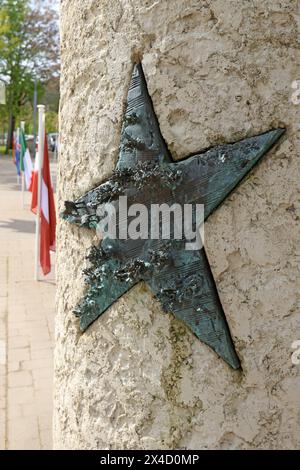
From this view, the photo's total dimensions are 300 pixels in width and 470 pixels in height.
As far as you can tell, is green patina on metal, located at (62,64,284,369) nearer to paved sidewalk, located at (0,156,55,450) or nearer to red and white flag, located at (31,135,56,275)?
paved sidewalk, located at (0,156,55,450)

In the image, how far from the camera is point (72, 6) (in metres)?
2.21

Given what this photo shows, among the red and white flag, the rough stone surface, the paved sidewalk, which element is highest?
the rough stone surface

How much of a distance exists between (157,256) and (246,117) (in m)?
0.56

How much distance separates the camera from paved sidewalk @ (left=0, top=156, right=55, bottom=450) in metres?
3.70

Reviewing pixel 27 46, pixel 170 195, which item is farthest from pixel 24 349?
pixel 27 46

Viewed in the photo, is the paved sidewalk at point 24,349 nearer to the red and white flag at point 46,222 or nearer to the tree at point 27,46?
the red and white flag at point 46,222

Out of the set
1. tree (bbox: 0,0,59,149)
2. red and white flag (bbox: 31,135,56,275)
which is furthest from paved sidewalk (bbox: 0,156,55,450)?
tree (bbox: 0,0,59,149)

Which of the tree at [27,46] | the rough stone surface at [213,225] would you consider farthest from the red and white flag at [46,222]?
the tree at [27,46]

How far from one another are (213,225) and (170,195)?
7.2 inches

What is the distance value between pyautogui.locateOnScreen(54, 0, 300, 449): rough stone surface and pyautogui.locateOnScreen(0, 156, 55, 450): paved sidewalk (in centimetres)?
174

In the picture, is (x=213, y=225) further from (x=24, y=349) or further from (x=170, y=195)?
(x=24, y=349)

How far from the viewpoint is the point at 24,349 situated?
16.5ft

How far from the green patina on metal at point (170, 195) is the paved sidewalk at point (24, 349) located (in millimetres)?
1951
